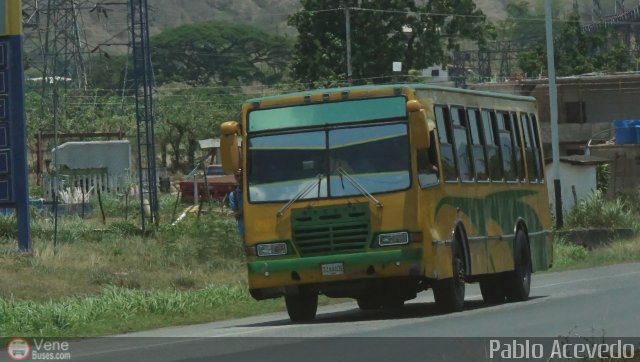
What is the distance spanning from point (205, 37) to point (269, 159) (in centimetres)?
14467

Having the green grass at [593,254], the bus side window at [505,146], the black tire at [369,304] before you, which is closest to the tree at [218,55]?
the green grass at [593,254]

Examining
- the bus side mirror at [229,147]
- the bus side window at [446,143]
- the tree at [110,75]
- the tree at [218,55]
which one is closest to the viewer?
the bus side mirror at [229,147]

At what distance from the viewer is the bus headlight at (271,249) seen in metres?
19.3

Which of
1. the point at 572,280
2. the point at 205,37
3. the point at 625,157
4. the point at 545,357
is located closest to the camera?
the point at 545,357

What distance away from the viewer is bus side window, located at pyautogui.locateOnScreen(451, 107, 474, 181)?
824 inches

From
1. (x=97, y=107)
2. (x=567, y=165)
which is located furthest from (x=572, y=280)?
(x=97, y=107)

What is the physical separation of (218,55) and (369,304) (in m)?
138

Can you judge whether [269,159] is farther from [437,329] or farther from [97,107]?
[97,107]

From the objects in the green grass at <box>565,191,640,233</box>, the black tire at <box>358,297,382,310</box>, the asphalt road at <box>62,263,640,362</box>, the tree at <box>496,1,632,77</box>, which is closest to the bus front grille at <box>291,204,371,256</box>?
the asphalt road at <box>62,263,640,362</box>

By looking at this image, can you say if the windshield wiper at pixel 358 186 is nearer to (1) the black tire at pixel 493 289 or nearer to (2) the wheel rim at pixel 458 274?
(2) the wheel rim at pixel 458 274

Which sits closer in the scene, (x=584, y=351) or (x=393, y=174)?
(x=584, y=351)

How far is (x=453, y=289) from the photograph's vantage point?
19828mm

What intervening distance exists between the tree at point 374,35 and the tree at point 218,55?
213ft

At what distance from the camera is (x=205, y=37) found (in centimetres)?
16300
